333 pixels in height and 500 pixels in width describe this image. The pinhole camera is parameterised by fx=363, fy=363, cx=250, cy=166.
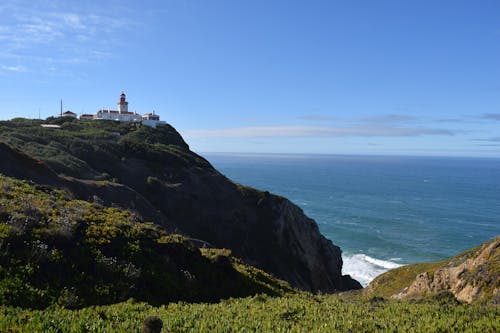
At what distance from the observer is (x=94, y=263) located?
486 inches

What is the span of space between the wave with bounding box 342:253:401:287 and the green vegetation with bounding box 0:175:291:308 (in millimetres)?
43720

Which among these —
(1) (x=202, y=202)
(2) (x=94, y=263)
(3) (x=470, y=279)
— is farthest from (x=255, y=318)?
(1) (x=202, y=202)

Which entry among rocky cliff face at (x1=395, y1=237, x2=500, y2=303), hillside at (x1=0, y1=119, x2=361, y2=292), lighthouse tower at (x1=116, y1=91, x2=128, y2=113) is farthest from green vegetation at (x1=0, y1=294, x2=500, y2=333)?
lighthouse tower at (x1=116, y1=91, x2=128, y2=113)

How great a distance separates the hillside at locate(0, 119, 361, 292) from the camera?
141 feet

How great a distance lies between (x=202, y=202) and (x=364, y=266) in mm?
30607

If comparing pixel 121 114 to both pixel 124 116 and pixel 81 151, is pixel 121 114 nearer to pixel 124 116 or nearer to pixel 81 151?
pixel 124 116

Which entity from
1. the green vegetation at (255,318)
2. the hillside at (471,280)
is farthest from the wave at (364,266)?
the green vegetation at (255,318)

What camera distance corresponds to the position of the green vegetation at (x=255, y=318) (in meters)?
7.93

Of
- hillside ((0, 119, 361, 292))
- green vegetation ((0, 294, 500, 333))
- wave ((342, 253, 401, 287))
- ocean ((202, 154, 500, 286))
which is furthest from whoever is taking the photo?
ocean ((202, 154, 500, 286))

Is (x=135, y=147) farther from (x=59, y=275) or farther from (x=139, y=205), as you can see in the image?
(x=59, y=275)

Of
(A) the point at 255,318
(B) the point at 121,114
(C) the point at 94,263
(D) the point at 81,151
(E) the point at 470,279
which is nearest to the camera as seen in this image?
(A) the point at 255,318

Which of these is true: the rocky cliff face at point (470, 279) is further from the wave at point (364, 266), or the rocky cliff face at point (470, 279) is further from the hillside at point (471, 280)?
the wave at point (364, 266)

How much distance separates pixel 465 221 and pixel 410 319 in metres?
92.2

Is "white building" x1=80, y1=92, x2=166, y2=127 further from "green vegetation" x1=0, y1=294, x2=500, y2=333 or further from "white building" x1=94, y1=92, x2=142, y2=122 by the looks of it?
"green vegetation" x1=0, y1=294, x2=500, y2=333
